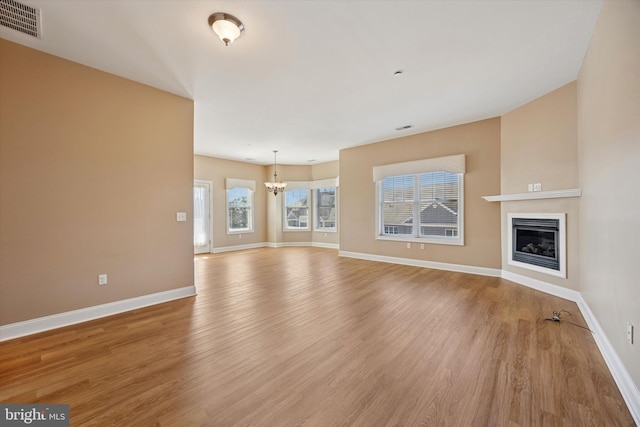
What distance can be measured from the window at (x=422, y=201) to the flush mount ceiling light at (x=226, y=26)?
443 cm

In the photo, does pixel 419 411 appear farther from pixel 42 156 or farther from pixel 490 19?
pixel 42 156

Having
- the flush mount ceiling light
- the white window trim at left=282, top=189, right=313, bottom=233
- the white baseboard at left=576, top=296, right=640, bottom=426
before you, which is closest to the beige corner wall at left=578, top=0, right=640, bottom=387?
the white baseboard at left=576, top=296, right=640, bottom=426

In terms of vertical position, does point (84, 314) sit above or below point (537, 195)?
below

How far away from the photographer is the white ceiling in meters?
2.19

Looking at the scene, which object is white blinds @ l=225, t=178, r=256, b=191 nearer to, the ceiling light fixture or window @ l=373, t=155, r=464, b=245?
the ceiling light fixture

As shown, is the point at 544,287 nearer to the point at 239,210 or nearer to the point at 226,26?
the point at 226,26

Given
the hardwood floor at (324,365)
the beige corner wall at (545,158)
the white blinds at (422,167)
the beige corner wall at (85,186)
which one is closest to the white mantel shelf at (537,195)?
the beige corner wall at (545,158)

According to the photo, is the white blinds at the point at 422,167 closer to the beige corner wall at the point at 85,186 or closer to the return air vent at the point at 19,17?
the beige corner wall at the point at 85,186

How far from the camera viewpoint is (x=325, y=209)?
9016mm

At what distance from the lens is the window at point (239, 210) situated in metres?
8.36

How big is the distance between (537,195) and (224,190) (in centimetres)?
766

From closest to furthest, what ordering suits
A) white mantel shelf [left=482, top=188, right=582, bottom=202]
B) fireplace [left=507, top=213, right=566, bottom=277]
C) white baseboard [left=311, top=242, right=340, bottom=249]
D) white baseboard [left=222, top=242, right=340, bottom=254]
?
1. white mantel shelf [left=482, top=188, right=582, bottom=202]
2. fireplace [left=507, top=213, right=566, bottom=277]
3. white baseboard [left=222, top=242, right=340, bottom=254]
4. white baseboard [left=311, top=242, right=340, bottom=249]

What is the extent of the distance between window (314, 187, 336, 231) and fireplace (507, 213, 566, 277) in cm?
518

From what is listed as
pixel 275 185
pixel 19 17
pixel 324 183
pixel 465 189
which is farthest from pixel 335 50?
pixel 324 183
